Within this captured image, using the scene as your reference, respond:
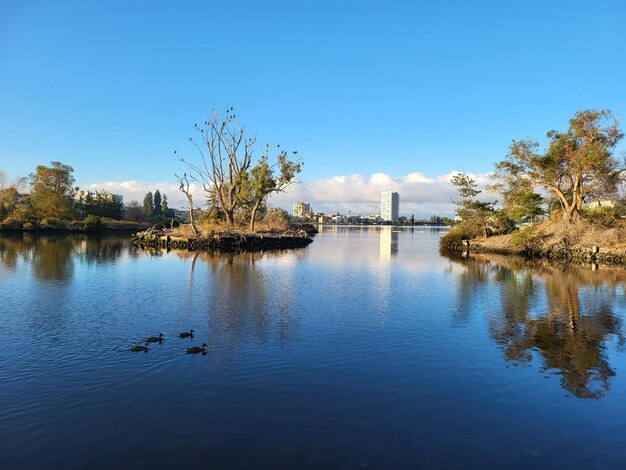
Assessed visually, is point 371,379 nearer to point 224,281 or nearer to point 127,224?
point 224,281

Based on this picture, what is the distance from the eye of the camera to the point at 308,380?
34.1 ft

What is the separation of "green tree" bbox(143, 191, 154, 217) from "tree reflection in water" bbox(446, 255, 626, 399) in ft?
363

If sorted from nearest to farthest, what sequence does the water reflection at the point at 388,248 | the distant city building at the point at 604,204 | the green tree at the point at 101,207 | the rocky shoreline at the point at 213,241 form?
the water reflection at the point at 388,248 < the distant city building at the point at 604,204 < the rocky shoreline at the point at 213,241 < the green tree at the point at 101,207

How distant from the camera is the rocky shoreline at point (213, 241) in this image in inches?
1902

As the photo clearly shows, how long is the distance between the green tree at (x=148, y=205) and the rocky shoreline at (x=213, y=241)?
71.8 metres

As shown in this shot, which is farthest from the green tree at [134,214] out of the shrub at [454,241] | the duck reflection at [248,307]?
the duck reflection at [248,307]

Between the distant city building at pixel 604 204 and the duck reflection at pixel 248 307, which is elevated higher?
the distant city building at pixel 604 204

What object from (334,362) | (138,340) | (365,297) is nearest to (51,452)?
(138,340)

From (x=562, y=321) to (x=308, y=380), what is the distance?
470 inches

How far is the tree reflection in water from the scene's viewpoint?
11.7 metres

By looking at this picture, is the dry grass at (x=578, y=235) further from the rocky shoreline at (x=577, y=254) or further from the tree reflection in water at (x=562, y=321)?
the tree reflection in water at (x=562, y=321)

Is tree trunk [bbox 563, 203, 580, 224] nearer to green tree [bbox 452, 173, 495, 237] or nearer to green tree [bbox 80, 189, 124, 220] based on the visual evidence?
green tree [bbox 452, 173, 495, 237]

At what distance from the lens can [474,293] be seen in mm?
23141

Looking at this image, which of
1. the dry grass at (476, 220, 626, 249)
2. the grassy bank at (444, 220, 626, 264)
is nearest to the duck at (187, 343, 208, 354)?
the grassy bank at (444, 220, 626, 264)
